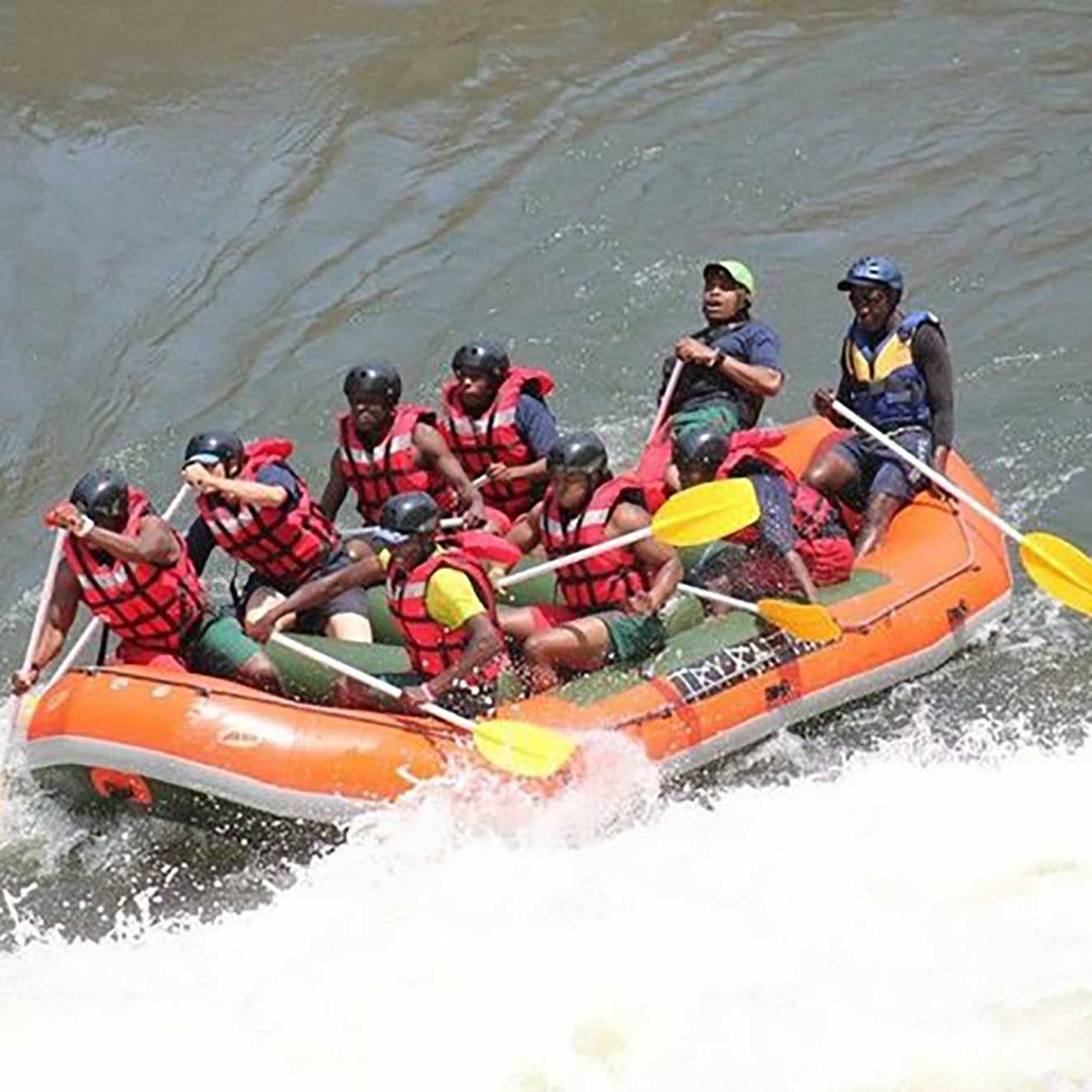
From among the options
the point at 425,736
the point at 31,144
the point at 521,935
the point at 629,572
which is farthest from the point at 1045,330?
the point at 31,144

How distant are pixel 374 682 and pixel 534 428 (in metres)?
1.58

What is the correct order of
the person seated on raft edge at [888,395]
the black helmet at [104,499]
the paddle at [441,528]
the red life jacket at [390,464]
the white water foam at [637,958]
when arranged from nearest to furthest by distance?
the white water foam at [637,958]
the black helmet at [104,499]
the paddle at [441,528]
the red life jacket at [390,464]
the person seated on raft edge at [888,395]

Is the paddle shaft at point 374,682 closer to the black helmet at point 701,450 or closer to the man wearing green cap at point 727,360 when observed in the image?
the black helmet at point 701,450

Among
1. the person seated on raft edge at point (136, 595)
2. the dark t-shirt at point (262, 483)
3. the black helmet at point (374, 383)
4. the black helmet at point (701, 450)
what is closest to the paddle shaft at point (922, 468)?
the black helmet at point (701, 450)

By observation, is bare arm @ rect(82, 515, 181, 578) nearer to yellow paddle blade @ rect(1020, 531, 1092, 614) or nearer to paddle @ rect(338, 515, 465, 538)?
paddle @ rect(338, 515, 465, 538)

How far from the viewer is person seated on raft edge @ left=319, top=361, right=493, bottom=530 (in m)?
8.15

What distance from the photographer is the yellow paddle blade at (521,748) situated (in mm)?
7035

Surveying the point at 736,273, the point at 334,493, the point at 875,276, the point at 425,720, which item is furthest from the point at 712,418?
the point at 425,720

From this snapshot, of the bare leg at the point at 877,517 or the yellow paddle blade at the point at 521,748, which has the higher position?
the yellow paddle blade at the point at 521,748

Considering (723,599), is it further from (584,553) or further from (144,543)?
(144,543)

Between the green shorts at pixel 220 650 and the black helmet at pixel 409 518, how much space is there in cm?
77

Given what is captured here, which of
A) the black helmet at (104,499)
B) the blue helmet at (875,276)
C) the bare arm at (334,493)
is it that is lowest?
the bare arm at (334,493)

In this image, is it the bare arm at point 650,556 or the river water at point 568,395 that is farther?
the bare arm at point 650,556

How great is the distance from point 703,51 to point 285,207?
10.9 ft
